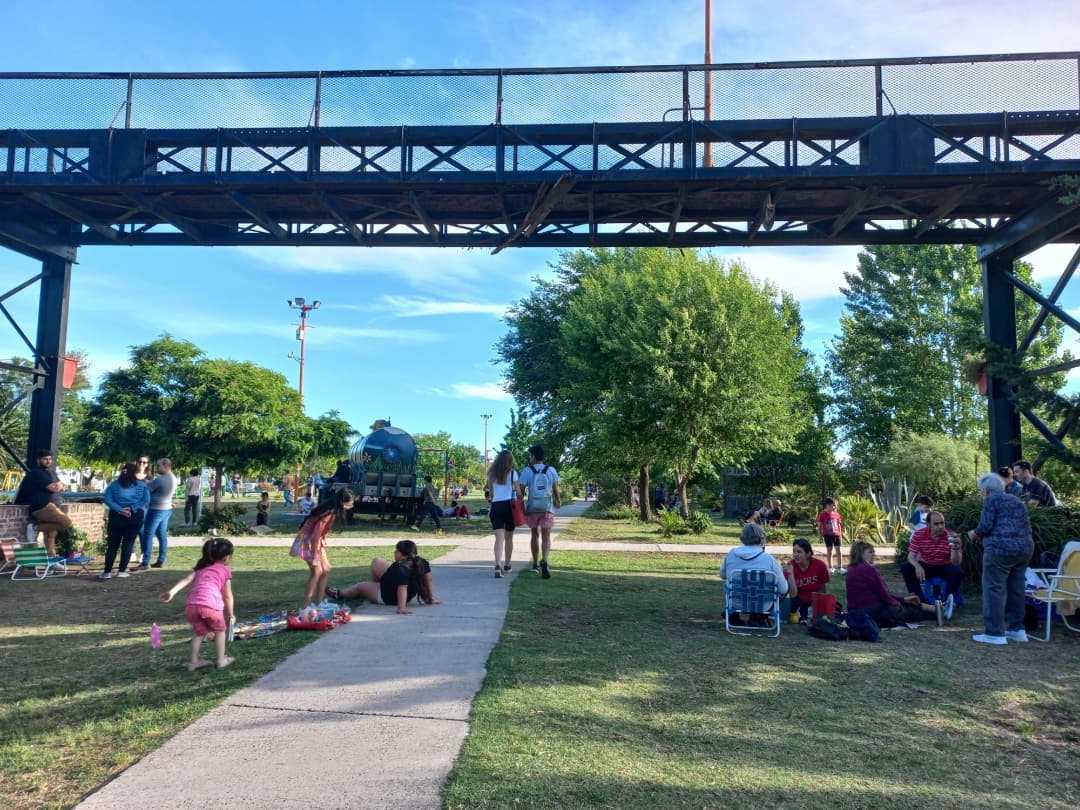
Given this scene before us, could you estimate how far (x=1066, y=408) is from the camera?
4.42 meters

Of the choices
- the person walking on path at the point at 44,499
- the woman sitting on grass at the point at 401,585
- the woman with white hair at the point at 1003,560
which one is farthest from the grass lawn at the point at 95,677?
the woman with white hair at the point at 1003,560

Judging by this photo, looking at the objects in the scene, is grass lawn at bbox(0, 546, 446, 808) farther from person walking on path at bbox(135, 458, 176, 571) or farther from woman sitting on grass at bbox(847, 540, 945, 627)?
woman sitting on grass at bbox(847, 540, 945, 627)

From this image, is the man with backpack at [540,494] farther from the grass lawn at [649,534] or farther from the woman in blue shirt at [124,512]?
the grass lawn at [649,534]

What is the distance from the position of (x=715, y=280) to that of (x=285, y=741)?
64.5 feet

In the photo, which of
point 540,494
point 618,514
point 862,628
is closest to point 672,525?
point 540,494

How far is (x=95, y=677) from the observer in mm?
5324

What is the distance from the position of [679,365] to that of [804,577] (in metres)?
13.5

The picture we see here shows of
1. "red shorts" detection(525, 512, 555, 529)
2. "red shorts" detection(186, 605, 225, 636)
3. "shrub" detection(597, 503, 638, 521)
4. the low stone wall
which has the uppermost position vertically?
"red shorts" detection(525, 512, 555, 529)

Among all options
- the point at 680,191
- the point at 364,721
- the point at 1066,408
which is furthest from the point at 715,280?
the point at 364,721

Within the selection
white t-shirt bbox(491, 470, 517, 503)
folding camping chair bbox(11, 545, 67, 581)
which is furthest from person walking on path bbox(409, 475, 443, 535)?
white t-shirt bbox(491, 470, 517, 503)

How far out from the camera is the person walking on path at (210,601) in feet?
17.8

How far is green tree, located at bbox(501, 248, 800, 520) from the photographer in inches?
822

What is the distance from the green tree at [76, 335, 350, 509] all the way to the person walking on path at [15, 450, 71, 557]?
867cm

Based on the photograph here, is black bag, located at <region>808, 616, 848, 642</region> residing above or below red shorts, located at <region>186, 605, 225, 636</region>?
below
